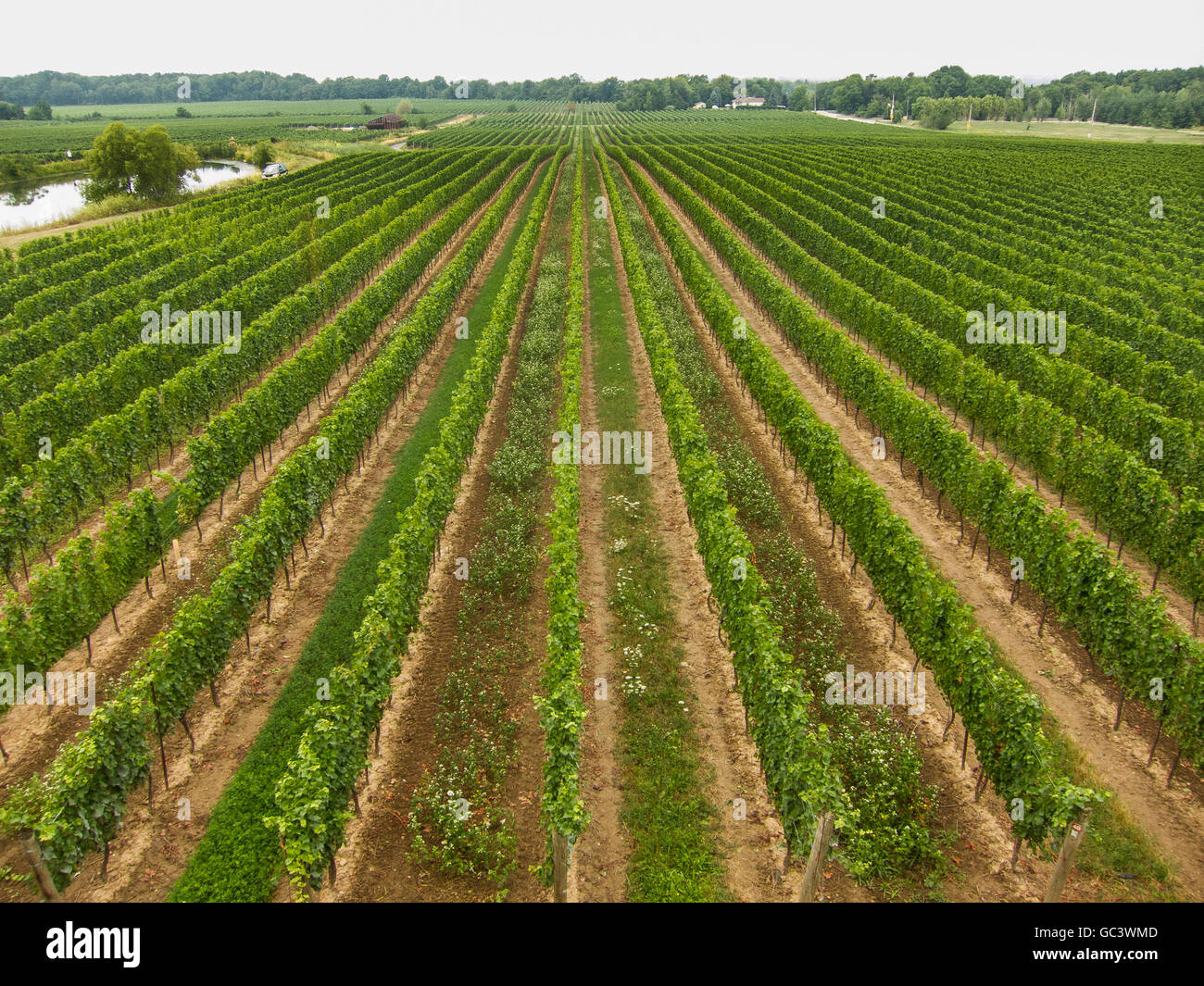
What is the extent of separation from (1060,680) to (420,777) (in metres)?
13.7

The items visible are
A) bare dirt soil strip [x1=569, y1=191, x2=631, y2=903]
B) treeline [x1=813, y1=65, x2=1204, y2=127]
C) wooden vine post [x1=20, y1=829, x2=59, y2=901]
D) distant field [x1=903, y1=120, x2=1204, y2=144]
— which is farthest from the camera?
treeline [x1=813, y1=65, x2=1204, y2=127]

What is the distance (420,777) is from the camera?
1405 cm

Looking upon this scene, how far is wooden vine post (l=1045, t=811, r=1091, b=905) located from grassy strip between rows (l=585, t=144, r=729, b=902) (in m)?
4.78

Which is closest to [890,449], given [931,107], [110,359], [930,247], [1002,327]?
[1002,327]

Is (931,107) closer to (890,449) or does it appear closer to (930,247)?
(930,247)

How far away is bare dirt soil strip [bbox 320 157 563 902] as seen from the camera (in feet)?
39.6

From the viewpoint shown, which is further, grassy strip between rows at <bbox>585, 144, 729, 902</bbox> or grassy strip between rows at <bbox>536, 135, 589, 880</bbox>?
grassy strip between rows at <bbox>585, 144, 729, 902</bbox>

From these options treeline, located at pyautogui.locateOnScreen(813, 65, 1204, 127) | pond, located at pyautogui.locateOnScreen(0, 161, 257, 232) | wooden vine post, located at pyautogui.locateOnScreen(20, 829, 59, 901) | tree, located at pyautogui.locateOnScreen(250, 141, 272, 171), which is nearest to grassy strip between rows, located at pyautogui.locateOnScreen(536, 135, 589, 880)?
wooden vine post, located at pyautogui.locateOnScreen(20, 829, 59, 901)

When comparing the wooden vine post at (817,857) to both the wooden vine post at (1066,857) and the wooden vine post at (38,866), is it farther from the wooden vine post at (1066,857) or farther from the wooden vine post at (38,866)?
the wooden vine post at (38,866)

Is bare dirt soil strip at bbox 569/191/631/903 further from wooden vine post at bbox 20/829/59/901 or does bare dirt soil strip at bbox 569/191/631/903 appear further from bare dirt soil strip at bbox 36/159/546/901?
wooden vine post at bbox 20/829/59/901

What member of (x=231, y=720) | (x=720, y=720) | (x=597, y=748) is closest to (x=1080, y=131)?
(x=720, y=720)

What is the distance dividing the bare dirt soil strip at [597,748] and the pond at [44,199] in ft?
226

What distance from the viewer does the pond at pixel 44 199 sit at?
235 ft

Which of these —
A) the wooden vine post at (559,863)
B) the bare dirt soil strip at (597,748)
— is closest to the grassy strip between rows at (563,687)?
the wooden vine post at (559,863)
